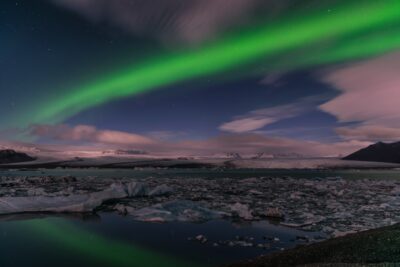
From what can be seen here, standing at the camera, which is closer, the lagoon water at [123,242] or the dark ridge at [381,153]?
the lagoon water at [123,242]

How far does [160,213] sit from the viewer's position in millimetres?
13289

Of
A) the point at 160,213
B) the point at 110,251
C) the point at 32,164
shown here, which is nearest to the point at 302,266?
the point at 110,251

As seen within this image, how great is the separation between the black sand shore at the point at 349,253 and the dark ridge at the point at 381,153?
556ft

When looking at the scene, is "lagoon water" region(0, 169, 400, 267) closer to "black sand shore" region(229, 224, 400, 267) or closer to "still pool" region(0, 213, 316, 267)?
"still pool" region(0, 213, 316, 267)

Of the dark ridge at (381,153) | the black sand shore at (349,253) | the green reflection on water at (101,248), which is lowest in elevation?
the green reflection on water at (101,248)

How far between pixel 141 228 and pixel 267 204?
7.42m

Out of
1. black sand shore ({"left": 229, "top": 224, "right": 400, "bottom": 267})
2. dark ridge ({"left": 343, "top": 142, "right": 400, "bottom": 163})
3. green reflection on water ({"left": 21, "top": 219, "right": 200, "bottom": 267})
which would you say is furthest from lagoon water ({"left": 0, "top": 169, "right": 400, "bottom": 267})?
dark ridge ({"left": 343, "top": 142, "right": 400, "bottom": 163})

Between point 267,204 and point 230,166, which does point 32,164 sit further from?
point 267,204

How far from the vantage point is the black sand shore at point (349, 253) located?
511 centimetres

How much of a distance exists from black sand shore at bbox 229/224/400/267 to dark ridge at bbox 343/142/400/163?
16934 cm

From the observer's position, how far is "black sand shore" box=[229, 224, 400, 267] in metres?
5.11

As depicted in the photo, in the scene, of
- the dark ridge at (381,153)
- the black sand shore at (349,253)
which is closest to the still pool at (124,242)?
the black sand shore at (349,253)

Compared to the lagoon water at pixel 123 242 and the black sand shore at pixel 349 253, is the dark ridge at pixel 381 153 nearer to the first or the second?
the lagoon water at pixel 123 242

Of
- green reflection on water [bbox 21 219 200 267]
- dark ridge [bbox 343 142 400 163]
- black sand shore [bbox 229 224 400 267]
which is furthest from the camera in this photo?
dark ridge [bbox 343 142 400 163]
